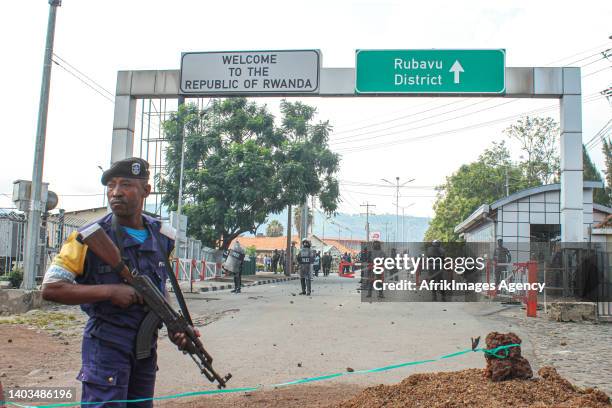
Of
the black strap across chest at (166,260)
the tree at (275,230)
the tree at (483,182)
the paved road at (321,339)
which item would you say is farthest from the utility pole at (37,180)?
the tree at (275,230)

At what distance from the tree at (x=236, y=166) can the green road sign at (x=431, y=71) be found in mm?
17508

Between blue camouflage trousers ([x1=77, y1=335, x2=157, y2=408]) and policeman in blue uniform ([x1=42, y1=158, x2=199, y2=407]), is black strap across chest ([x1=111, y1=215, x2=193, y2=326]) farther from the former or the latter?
blue camouflage trousers ([x1=77, y1=335, x2=157, y2=408])

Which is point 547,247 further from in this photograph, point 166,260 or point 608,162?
point 608,162

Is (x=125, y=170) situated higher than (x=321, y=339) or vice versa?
(x=125, y=170)

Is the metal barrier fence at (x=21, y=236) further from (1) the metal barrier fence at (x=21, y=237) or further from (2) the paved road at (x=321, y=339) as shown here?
(2) the paved road at (x=321, y=339)

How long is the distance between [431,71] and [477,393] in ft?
32.0

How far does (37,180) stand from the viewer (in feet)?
39.5

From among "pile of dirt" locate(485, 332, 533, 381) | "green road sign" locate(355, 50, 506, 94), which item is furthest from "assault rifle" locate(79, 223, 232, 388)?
"green road sign" locate(355, 50, 506, 94)

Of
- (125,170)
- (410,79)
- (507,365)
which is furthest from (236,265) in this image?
(125,170)

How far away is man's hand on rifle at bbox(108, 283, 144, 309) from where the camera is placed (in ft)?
9.09

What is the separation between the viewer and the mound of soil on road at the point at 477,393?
12.5ft

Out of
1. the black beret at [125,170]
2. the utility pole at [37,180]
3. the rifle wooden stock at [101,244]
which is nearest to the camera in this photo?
the rifle wooden stock at [101,244]

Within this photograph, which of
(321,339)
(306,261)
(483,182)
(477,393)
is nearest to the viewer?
(477,393)

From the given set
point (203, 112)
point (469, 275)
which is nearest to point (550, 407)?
point (469, 275)
